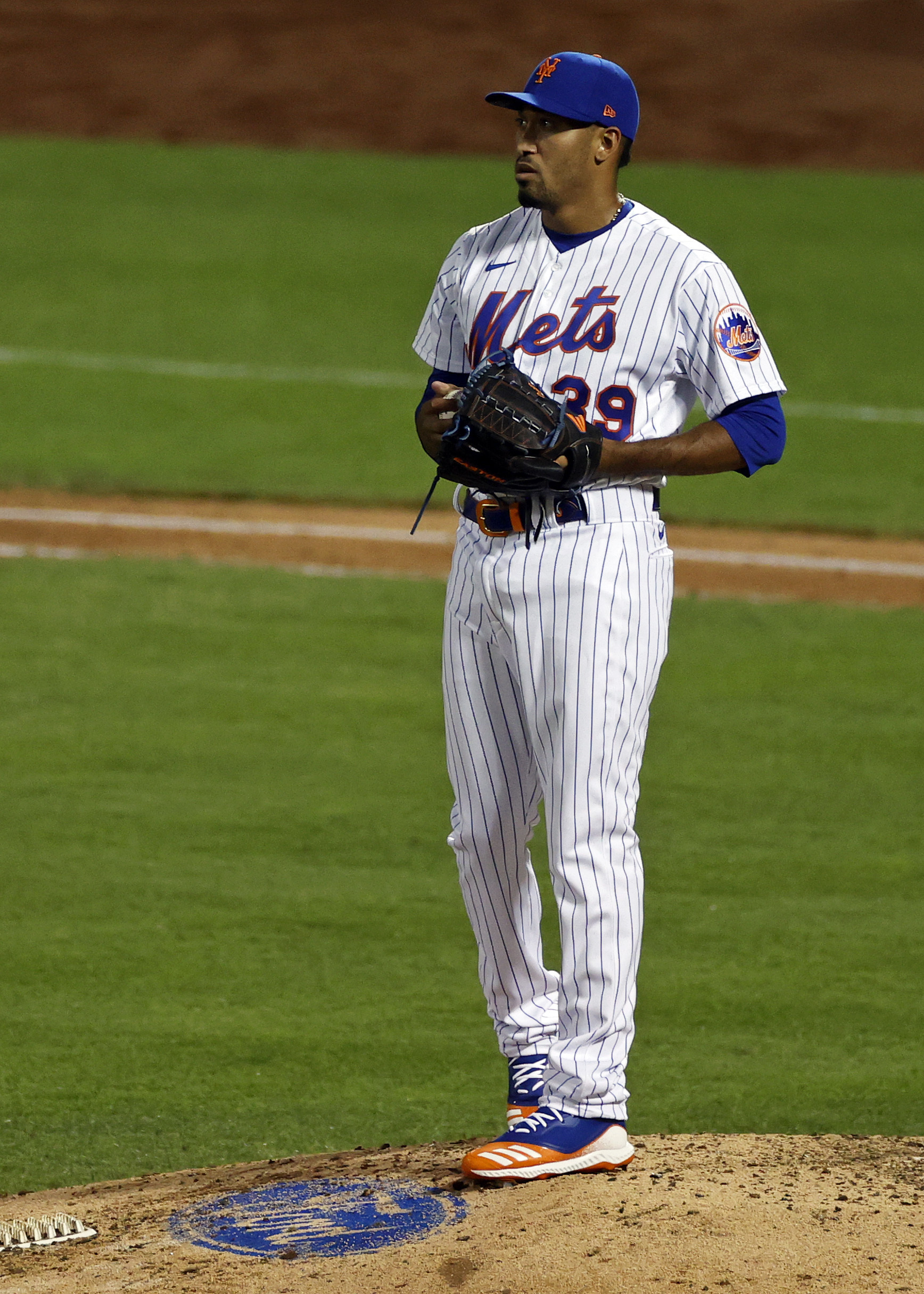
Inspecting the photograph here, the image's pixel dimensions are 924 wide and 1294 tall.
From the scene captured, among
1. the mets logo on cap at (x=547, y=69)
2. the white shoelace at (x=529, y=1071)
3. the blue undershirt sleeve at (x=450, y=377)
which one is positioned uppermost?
the mets logo on cap at (x=547, y=69)

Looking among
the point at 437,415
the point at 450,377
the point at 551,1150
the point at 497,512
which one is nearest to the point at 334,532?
the point at 450,377

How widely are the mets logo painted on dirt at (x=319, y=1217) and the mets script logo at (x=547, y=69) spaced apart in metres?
1.94

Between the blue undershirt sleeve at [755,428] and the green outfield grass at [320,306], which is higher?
the green outfield grass at [320,306]

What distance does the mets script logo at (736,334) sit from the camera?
3457mm

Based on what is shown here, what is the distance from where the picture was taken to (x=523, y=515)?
11.5ft

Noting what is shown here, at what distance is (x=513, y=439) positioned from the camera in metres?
3.34

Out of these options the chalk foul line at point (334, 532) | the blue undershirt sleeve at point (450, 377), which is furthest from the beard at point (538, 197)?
the chalk foul line at point (334, 532)

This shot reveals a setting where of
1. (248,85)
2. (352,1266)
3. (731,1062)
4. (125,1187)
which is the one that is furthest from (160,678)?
(248,85)

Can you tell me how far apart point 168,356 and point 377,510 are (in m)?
5.37

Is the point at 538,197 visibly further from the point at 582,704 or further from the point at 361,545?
the point at 361,545

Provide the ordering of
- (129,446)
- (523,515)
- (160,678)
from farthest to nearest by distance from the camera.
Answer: (129,446) → (160,678) → (523,515)

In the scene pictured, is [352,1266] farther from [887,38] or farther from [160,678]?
[887,38]

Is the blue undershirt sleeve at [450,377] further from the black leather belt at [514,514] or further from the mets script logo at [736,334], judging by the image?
the mets script logo at [736,334]

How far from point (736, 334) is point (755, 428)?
166mm
